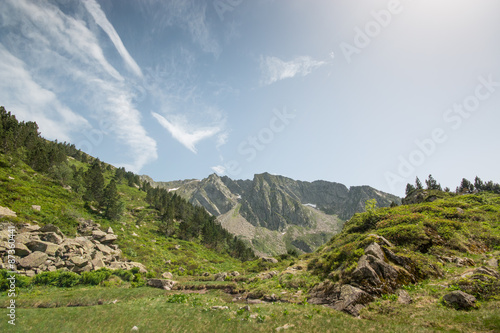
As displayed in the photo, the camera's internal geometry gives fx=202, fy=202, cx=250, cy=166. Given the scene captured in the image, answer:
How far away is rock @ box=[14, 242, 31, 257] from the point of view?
2931 cm

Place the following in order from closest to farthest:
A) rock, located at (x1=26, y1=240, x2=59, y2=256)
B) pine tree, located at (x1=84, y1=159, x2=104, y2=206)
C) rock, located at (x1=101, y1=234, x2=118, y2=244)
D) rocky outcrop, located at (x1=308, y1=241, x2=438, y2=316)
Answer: rocky outcrop, located at (x1=308, y1=241, x2=438, y2=316), rock, located at (x1=26, y1=240, x2=59, y2=256), rock, located at (x1=101, y1=234, x2=118, y2=244), pine tree, located at (x1=84, y1=159, x2=104, y2=206)

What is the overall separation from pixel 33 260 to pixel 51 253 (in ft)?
7.98

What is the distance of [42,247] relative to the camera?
1248 inches

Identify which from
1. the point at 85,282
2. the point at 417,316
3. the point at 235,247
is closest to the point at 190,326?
the point at 417,316

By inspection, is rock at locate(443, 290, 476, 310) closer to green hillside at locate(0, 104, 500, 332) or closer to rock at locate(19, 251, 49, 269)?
green hillside at locate(0, 104, 500, 332)

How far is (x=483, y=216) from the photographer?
103 ft

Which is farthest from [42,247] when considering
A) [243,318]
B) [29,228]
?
[243,318]

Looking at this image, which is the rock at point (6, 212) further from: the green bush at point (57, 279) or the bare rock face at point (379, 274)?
the bare rock face at point (379, 274)

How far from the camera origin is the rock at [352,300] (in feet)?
52.7

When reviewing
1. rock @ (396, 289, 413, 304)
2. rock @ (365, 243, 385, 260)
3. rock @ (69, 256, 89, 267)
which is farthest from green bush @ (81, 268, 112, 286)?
rock @ (396, 289, 413, 304)

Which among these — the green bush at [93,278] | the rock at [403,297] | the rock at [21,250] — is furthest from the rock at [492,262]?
the rock at [21,250]

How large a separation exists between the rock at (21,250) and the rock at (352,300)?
42191 mm

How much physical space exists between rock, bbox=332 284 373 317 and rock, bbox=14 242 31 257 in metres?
42.2

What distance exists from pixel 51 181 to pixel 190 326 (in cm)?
7591
